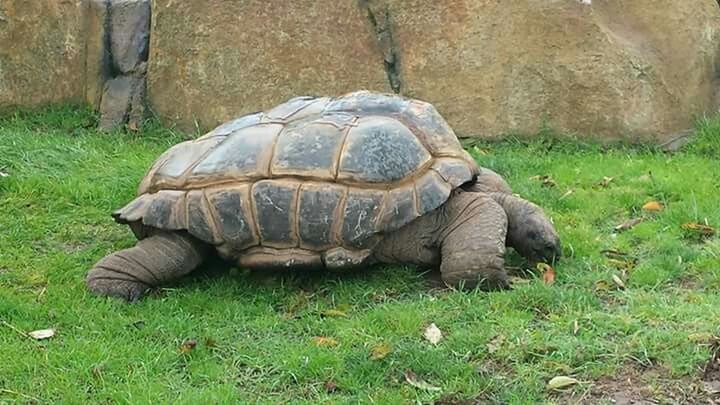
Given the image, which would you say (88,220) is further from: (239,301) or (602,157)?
(602,157)

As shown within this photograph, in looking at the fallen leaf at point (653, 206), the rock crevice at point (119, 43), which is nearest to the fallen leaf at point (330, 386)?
the fallen leaf at point (653, 206)

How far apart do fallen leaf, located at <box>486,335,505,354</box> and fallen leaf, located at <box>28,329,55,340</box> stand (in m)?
1.93

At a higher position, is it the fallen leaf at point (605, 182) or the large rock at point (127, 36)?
the large rock at point (127, 36)

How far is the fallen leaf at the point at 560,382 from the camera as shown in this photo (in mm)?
3983

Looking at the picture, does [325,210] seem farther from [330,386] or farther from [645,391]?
[645,391]

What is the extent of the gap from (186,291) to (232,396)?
145 centimetres

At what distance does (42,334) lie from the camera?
4.66 m

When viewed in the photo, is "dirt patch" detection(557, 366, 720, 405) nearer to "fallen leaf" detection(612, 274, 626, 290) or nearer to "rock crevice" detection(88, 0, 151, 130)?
"fallen leaf" detection(612, 274, 626, 290)

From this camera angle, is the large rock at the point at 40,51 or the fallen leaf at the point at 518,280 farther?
the large rock at the point at 40,51

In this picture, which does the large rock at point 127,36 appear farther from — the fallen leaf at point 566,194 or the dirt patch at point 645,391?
the dirt patch at point 645,391

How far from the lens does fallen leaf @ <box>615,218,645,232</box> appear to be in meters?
6.28

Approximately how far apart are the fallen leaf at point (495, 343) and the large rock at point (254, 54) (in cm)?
468

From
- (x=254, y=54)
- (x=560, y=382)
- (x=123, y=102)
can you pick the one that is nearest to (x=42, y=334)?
(x=560, y=382)

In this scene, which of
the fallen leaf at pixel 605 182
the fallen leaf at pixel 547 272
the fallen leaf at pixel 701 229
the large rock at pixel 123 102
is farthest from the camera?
the large rock at pixel 123 102
